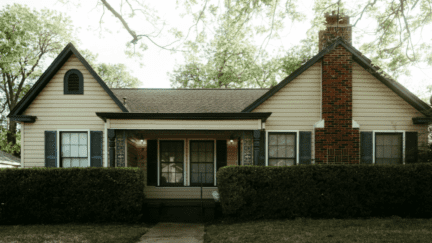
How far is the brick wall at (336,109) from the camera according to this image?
419 inches

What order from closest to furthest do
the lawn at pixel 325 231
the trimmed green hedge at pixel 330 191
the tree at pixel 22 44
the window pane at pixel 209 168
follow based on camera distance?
the lawn at pixel 325 231 → the trimmed green hedge at pixel 330 191 → the window pane at pixel 209 168 → the tree at pixel 22 44

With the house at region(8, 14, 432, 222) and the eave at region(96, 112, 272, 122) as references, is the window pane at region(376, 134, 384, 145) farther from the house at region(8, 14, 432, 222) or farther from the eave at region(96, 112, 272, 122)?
the eave at region(96, 112, 272, 122)

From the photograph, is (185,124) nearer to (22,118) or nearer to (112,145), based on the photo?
(112,145)

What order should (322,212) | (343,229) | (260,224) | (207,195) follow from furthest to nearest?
(207,195)
(322,212)
(260,224)
(343,229)

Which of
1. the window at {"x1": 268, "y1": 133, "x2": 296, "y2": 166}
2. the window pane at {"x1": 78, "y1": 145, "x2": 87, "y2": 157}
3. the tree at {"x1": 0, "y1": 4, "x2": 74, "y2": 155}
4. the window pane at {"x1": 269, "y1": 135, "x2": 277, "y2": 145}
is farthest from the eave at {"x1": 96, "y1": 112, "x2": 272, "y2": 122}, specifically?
the tree at {"x1": 0, "y1": 4, "x2": 74, "y2": 155}

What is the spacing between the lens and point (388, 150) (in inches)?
432

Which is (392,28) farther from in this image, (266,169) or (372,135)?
(266,169)

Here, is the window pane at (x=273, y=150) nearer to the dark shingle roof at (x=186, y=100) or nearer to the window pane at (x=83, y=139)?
the dark shingle roof at (x=186, y=100)

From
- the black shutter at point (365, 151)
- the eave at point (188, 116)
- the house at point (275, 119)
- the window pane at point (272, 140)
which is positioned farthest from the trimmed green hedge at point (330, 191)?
the window pane at point (272, 140)

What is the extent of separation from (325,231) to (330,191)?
1947mm

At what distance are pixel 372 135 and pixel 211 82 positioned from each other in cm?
2172

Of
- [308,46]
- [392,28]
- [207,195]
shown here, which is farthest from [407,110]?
[308,46]

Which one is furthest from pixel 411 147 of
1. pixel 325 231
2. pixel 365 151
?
pixel 325 231

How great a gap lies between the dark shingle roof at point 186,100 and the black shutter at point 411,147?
556 centimetres
